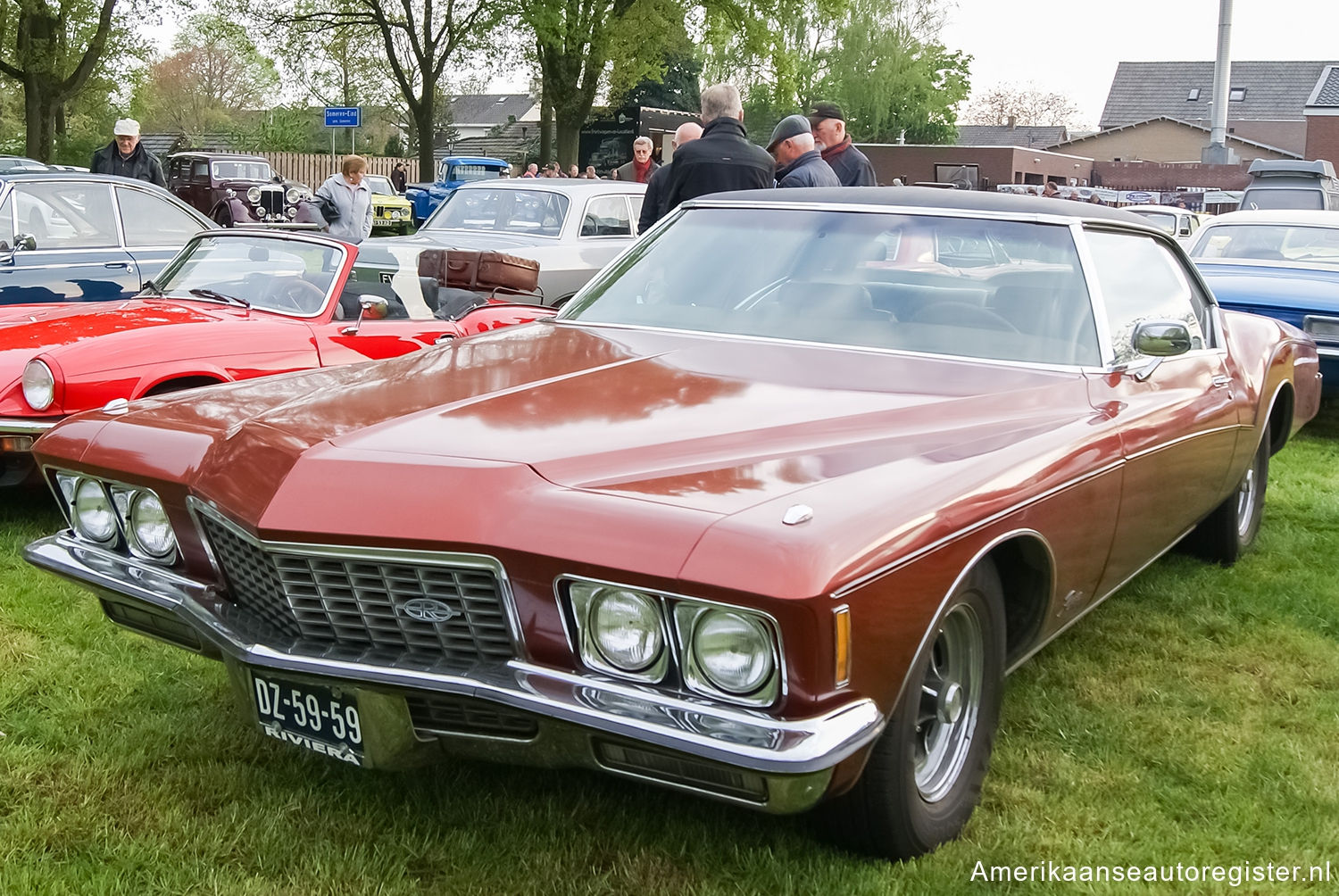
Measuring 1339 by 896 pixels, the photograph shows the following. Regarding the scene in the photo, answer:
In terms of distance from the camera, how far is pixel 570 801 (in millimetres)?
2988

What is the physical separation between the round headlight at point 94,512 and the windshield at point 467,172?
26324mm

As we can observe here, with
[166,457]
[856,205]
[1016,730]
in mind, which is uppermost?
[856,205]

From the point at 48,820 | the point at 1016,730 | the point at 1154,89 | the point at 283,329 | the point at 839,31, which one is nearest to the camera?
the point at 48,820

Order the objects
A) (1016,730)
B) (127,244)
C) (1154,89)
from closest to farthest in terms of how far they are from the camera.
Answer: (1016,730), (127,244), (1154,89)

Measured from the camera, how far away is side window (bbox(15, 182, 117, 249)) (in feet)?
26.0

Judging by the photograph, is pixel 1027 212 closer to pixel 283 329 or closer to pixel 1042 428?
pixel 1042 428

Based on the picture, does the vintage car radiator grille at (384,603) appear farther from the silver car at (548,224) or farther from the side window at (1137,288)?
the silver car at (548,224)

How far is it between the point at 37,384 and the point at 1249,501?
4933mm

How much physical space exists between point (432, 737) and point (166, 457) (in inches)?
38.7

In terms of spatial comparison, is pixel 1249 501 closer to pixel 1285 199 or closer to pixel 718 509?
pixel 718 509

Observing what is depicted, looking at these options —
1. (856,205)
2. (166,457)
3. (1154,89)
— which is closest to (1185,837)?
(856,205)

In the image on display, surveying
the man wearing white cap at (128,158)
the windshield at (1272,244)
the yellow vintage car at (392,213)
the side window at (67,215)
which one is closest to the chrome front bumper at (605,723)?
the side window at (67,215)

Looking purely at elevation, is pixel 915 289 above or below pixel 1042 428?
above

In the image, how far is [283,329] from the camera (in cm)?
556
